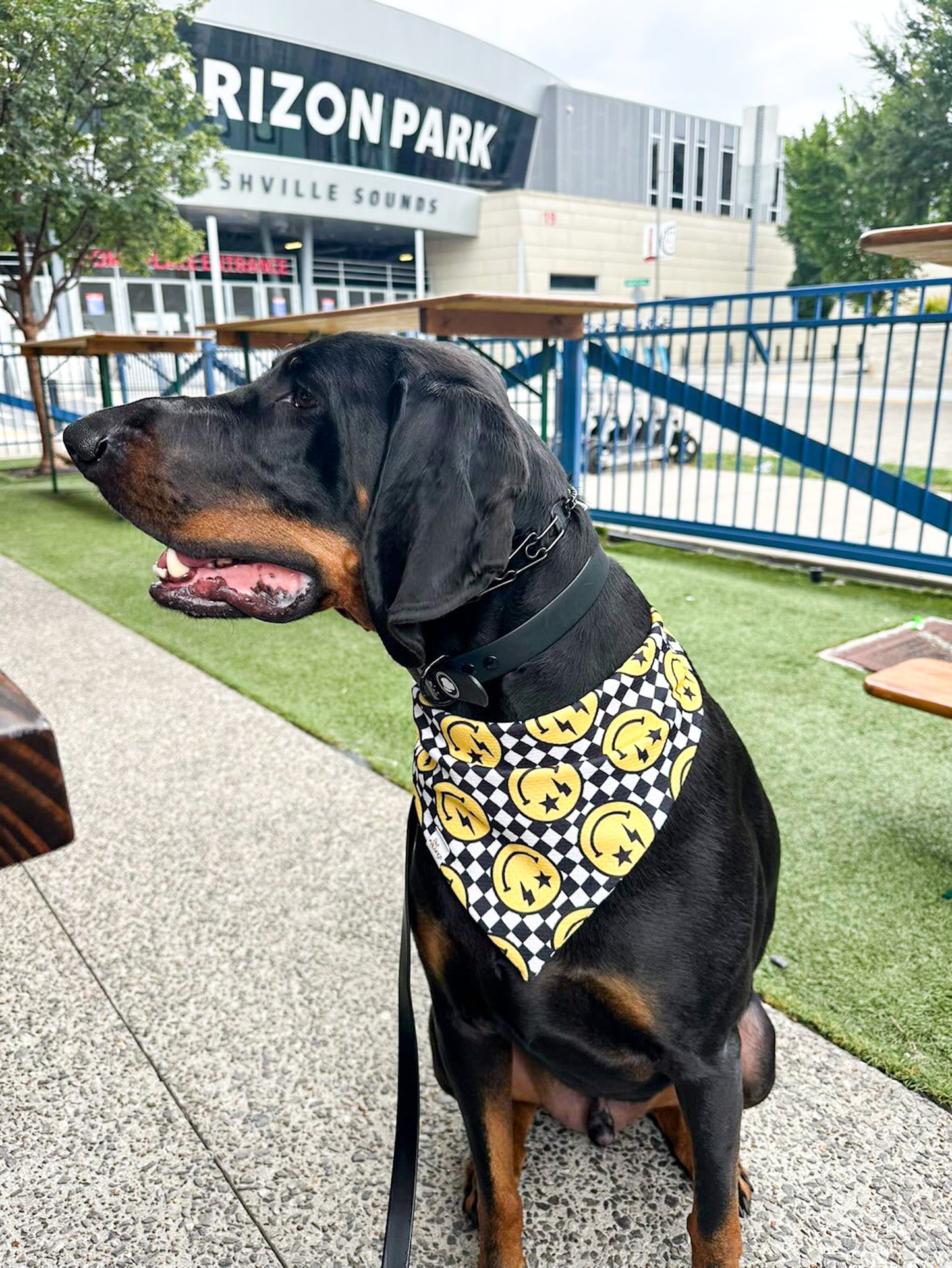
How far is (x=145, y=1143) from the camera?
1895 millimetres

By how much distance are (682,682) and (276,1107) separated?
135 cm

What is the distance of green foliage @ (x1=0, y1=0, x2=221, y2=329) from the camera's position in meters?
10.9

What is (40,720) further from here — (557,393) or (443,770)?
(557,393)

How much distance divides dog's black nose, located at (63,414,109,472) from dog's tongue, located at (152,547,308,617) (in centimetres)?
19

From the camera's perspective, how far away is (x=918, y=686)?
277 centimetres

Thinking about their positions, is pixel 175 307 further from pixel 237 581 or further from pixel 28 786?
pixel 28 786

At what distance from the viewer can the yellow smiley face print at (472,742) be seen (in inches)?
55.7

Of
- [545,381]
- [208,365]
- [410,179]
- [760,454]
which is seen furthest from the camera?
[410,179]

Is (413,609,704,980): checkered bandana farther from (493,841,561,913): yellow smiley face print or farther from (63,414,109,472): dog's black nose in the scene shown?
(63,414,109,472): dog's black nose

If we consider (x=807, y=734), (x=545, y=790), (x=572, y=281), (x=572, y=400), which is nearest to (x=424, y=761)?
(x=545, y=790)

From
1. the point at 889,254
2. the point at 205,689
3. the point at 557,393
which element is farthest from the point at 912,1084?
the point at 557,393

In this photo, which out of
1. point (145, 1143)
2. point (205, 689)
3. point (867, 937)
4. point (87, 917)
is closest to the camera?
point (145, 1143)

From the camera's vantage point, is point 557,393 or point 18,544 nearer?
point 557,393

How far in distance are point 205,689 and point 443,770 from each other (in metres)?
3.31
